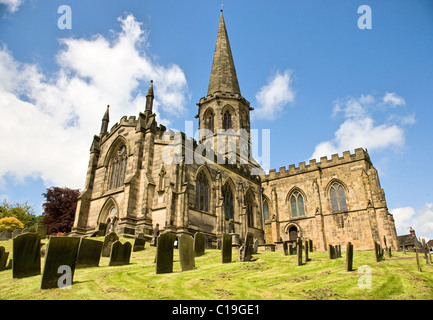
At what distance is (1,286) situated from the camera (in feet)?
26.0

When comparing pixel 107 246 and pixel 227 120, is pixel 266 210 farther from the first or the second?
pixel 107 246

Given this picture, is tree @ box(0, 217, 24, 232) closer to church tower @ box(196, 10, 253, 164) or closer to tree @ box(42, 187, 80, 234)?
tree @ box(42, 187, 80, 234)

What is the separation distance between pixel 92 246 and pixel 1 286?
3110 millimetres

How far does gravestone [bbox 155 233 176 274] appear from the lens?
31.3 ft

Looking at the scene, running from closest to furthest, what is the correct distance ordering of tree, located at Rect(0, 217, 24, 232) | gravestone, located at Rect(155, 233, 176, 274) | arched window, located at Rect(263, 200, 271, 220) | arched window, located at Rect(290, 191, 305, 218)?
gravestone, located at Rect(155, 233, 176, 274), arched window, located at Rect(290, 191, 305, 218), tree, located at Rect(0, 217, 24, 232), arched window, located at Rect(263, 200, 271, 220)

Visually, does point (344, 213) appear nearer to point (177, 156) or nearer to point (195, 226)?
point (195, 226)

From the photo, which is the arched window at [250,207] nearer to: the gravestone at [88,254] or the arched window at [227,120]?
the arched window at [227,120]

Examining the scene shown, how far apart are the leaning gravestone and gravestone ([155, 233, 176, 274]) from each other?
2.51m

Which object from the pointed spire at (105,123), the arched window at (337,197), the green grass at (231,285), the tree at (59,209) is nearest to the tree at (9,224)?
the tree at (59,209)

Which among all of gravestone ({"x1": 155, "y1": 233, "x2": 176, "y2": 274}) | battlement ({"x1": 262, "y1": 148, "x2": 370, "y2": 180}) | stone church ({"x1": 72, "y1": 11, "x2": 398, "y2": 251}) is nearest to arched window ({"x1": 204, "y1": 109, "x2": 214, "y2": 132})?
stone church ({"x1": 72, "y1": 11, "x2": 398, "y2": 251})

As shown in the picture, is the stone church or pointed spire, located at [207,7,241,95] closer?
the stone church

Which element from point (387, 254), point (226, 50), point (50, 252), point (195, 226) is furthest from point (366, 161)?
point (50, 252)

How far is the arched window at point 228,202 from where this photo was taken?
25303 millimetres
